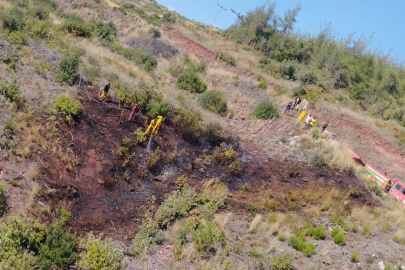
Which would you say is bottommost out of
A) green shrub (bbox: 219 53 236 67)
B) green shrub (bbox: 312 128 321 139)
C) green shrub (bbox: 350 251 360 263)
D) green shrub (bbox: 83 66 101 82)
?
green shrub (bbox: 350 251 360 263)

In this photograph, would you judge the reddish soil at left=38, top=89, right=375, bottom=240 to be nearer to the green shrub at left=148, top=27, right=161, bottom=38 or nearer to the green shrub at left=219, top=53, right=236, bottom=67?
the green shrub at left=219, top=53, right=236, bottom=67

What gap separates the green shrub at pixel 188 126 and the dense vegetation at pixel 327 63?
15.8 metres

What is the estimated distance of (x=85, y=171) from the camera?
463 inches

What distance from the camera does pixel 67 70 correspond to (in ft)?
48.4

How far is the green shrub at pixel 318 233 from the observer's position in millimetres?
11734

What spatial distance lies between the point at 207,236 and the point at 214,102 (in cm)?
1025

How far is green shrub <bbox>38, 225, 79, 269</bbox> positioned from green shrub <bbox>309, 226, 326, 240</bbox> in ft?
22.3

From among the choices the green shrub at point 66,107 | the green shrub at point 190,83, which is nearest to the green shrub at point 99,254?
the green shrub at point 66,107

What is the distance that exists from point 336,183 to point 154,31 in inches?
732

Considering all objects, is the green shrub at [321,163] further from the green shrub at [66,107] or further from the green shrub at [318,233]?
the green shrub at [66,107]

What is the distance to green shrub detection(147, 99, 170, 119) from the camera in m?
15.0

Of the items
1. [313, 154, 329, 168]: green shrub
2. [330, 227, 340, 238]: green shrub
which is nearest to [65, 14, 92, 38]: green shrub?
[313, 154, 329, 168]: green shrub

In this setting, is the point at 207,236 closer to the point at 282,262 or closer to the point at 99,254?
the point at 282,262

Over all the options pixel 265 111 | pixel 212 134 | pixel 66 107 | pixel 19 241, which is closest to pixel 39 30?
pixel 66 107
